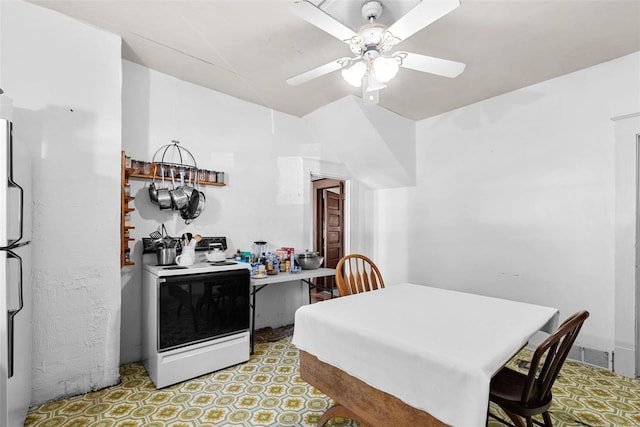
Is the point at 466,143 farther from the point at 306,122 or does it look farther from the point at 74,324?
the point at 74,324

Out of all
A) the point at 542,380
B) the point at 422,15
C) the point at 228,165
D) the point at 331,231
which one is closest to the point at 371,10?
the point at 422,15

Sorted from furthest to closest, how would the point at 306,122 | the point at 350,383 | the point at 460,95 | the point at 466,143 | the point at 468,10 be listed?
the point at 306,122 → the point at 466,143 → the point at 460,95 → the point at 468,10 → the point at 350,383

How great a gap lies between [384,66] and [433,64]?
0.35 metres

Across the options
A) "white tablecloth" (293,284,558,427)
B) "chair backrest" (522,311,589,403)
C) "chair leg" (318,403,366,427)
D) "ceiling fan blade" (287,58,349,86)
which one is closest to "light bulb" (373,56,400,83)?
"ceiling fan blade" (287,58,349,86)

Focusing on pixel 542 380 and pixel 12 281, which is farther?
pixel 12 281

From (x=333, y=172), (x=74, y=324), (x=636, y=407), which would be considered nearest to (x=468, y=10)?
(x=333, y=172)

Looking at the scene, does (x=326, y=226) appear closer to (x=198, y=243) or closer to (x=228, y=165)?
(x=228, y=165)

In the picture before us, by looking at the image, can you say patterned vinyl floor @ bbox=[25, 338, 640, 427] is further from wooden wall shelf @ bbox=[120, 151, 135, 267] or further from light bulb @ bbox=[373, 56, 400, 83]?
light bulb @ bbox=[373, 56, 400, 83]

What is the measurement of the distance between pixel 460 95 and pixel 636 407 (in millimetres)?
2898

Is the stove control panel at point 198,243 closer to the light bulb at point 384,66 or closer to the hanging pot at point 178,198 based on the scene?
the hanging pot at point 178,198

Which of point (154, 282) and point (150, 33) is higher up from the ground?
point (150, 33)

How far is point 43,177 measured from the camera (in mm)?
2121

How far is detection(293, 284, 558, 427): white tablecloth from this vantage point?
1.07 meters

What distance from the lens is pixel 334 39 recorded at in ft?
7.73
